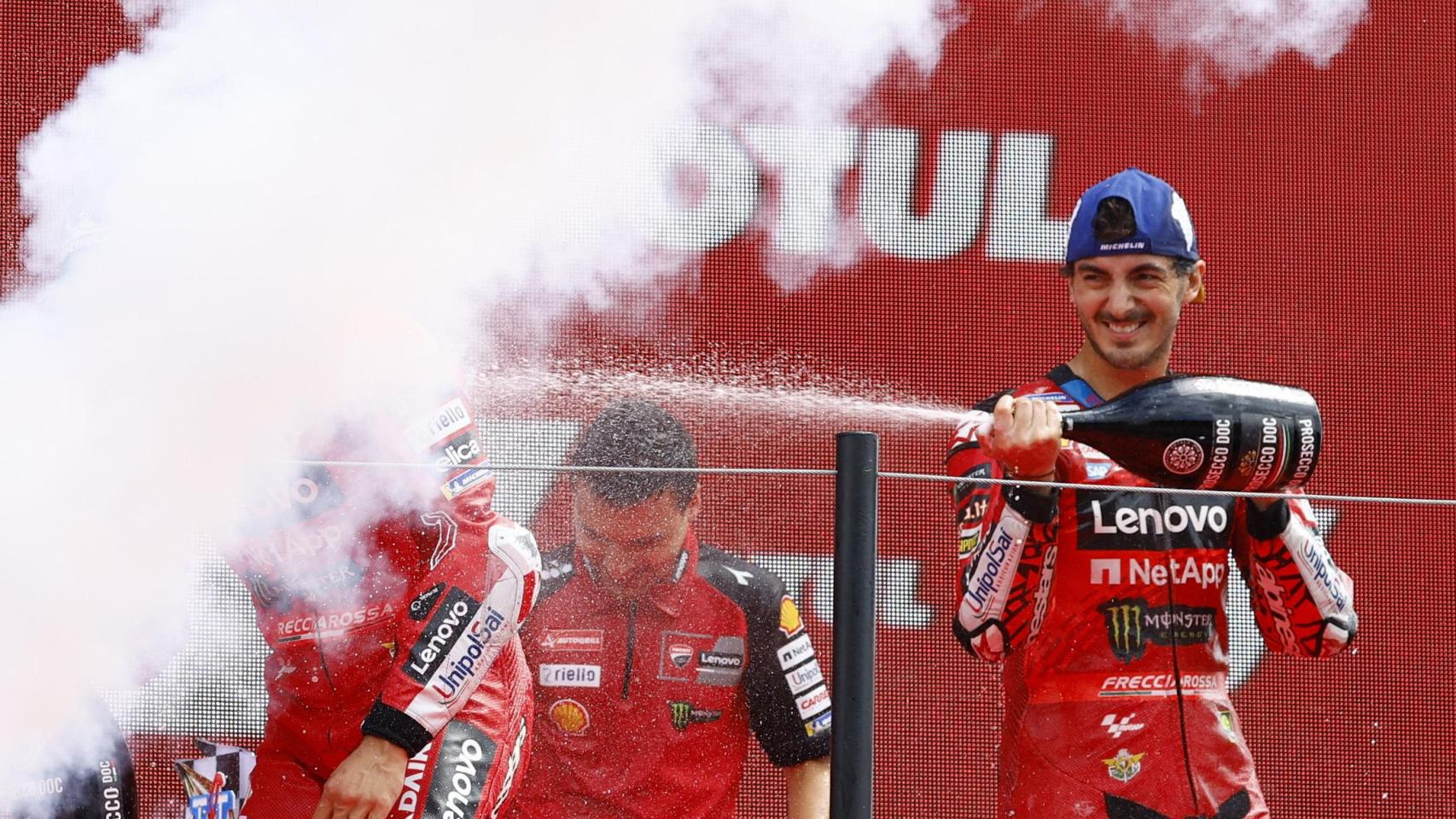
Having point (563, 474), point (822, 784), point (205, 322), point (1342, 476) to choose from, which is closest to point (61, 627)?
point (205, 322)

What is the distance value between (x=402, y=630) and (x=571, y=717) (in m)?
0.43

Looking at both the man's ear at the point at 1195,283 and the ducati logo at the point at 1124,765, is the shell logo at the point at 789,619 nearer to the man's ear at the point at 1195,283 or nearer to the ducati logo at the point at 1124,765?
the ducati logo at the point at 1124,765

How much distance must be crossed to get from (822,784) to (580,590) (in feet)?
1.75

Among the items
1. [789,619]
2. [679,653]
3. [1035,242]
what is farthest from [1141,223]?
[1035,242]

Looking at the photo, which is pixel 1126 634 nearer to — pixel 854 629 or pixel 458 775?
pixel 854 629

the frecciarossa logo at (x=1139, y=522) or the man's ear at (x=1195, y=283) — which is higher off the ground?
the man's ear at (x=1195, y=283)

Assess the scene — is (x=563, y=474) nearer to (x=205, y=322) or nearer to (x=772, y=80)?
(x=205, y=322)

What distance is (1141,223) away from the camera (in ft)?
7.15

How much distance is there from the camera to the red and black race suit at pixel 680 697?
254 cm

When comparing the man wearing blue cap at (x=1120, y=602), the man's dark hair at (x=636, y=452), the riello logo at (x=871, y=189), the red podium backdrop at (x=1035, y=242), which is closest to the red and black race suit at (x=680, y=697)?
the man's dark hair at (x=636, y=452)

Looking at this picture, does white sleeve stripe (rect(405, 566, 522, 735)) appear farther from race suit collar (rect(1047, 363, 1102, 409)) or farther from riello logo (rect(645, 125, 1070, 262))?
riello logo (rect(645, 125, 1070, 262))

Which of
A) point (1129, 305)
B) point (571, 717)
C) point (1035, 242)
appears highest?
point (1035, 242)

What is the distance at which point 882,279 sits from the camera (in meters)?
3.39

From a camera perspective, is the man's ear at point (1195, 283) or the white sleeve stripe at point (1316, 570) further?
the man's ear at point (1195, 283)
